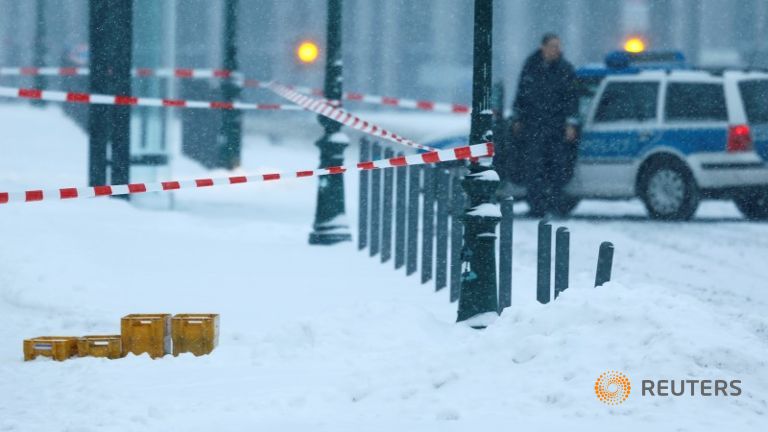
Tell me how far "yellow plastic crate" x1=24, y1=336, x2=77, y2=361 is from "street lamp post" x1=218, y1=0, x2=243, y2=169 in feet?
45.1

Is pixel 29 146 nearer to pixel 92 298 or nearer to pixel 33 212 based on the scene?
pixel 33 212

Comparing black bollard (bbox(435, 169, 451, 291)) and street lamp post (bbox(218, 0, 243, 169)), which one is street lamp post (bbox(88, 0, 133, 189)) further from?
street lamp post (bbox(218, 0, 243, 169))

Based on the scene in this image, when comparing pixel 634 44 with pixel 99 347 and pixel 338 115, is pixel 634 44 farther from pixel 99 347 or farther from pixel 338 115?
pixel 99 347

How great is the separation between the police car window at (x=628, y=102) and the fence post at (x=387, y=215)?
16.3 feet

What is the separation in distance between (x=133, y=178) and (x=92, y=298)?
631cm

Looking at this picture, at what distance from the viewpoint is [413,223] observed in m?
11.6

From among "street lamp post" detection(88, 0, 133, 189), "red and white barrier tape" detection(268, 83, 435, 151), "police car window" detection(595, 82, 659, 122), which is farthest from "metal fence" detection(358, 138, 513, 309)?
"police car window" detection(595, 82, 659, 122)

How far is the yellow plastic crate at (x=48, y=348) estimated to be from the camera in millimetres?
7891

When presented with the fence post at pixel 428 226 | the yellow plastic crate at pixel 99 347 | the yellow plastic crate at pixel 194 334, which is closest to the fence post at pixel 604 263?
the yellow plastic crate at pixel 194 334

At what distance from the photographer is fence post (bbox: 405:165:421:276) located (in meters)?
11.5

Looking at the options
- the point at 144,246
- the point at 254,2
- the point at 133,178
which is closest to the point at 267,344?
the point at 144,246

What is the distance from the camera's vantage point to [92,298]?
10094 mm

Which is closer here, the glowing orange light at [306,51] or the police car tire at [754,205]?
the police car tire at [754,205]

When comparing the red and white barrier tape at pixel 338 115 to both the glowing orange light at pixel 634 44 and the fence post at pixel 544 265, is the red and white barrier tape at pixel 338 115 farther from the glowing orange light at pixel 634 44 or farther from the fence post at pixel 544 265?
the glowing orange light at pixel 634 44
